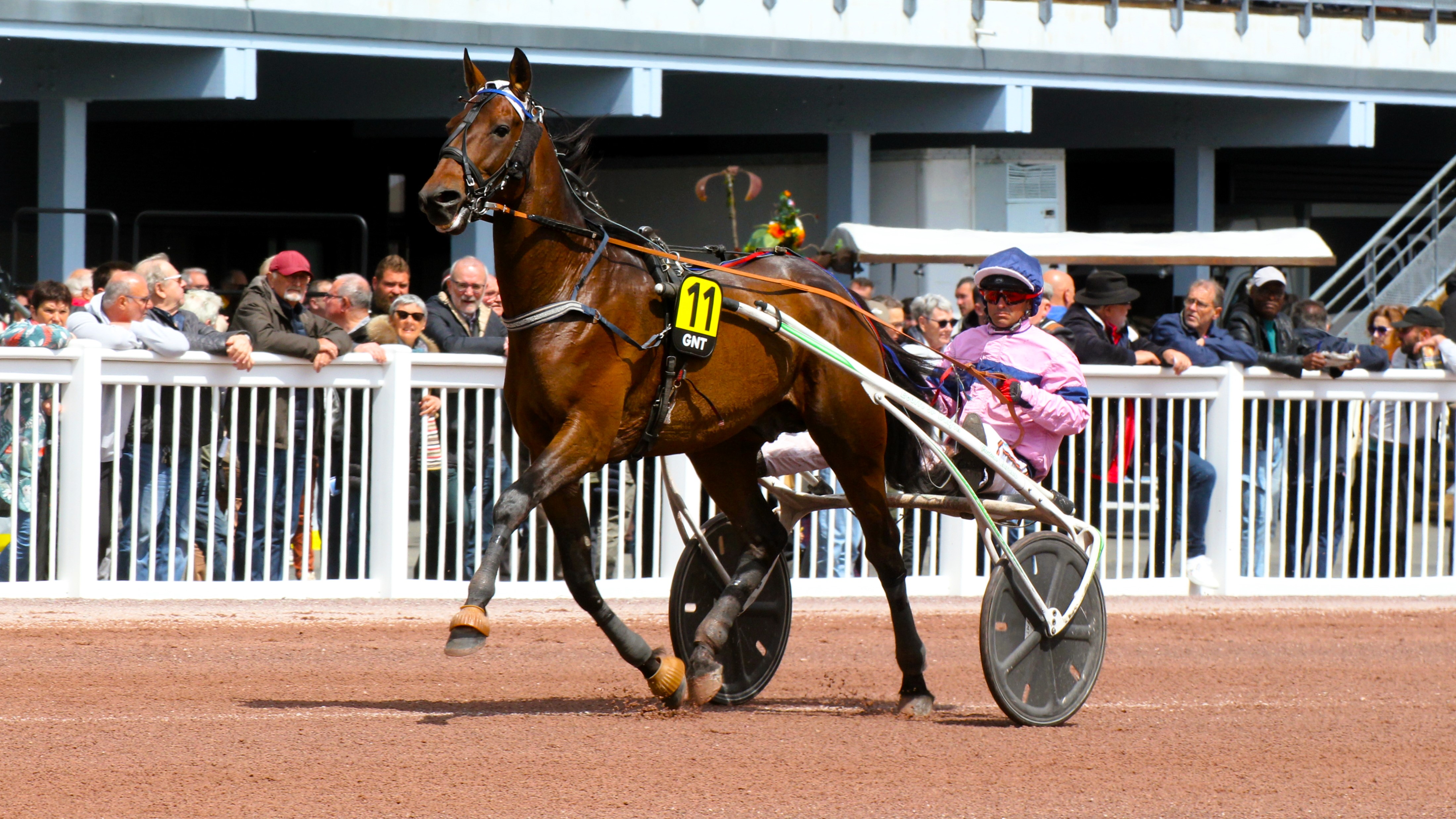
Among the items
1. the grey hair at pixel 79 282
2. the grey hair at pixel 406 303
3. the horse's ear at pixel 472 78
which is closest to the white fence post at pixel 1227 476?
the grey hair at pixel 406 303

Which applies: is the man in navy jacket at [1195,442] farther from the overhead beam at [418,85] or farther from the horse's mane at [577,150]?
the overhead beam at [418,85]

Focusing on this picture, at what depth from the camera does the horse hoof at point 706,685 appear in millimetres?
5863

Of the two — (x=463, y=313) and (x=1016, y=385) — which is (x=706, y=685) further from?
(x=463, y=313)

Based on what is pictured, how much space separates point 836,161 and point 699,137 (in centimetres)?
404

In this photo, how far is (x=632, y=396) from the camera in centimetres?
554

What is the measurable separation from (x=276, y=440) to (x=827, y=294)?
3160 millimetres

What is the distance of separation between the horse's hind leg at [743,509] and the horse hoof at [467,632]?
1.16m

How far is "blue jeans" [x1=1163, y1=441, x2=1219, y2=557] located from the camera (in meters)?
9.33

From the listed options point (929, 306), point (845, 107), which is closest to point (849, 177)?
point (845, 107)

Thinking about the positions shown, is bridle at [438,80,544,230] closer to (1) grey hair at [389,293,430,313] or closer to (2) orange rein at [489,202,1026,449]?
(2) orange rein at [489,202,1026,449]

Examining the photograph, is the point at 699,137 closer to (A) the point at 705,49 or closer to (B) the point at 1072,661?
(A) the point at 705,49

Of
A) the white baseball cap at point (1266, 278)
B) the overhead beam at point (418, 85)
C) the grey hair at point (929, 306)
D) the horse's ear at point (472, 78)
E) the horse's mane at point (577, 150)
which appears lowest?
the grey hair at point (929, 306)

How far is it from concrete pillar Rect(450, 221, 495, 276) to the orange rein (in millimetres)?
9398

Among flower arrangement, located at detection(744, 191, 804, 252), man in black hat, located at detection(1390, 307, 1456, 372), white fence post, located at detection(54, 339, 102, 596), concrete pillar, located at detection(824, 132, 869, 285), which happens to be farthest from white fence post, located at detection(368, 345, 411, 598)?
concrete pillar, located at detection(824, 132, 869, 285)
